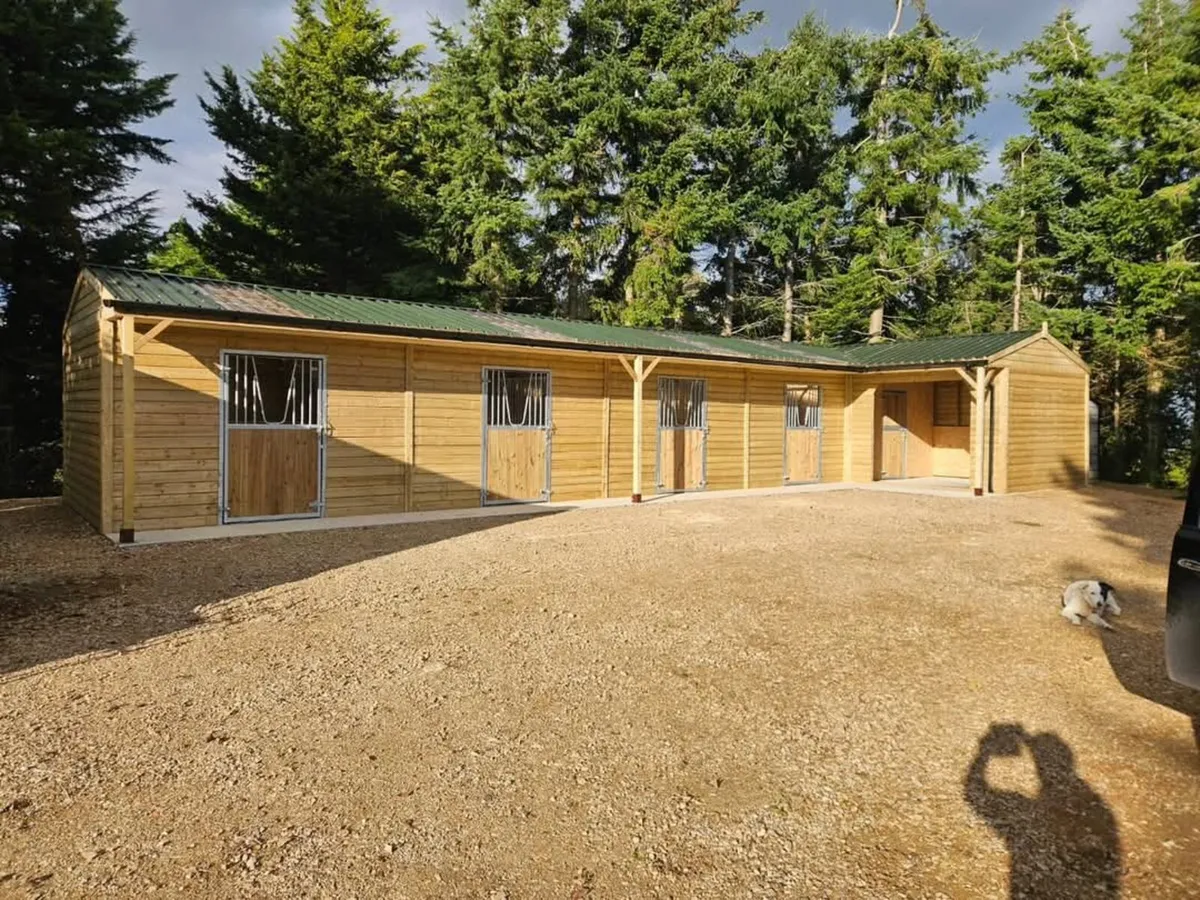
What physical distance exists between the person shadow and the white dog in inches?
86.9

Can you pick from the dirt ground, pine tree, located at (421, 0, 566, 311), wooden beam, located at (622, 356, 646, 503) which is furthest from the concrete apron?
pine tree, located at (421, 0, 566, 311)

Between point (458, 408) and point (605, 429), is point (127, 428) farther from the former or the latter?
point (605, 429)

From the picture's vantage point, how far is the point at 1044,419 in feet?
45.6

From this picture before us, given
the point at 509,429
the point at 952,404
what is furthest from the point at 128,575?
the point at 952,404

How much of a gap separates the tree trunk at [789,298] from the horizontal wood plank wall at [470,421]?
14.8 m

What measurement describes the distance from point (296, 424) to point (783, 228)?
19.3 metres

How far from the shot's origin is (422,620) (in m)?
4.59

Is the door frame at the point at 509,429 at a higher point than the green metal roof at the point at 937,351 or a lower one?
lower

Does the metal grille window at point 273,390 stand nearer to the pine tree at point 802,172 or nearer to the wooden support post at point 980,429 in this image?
the wooden support post at point 980,429

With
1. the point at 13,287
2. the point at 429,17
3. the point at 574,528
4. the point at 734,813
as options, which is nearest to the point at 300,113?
the point at 429,17

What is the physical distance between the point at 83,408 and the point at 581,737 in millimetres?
8983

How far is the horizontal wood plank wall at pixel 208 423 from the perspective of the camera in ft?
25.4

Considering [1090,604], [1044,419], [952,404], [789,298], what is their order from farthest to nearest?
1. [789,298]
2. [952,404]
3. [1044,419]
4. [1090,604]

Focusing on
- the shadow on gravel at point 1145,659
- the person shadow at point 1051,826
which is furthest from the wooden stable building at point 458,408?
the person shadow at point 1051,826
